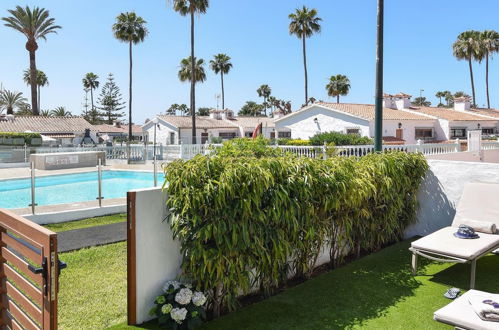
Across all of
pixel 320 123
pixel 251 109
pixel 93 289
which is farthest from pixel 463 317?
pixel 251 109

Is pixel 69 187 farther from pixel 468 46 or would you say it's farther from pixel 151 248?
pixel 468 46

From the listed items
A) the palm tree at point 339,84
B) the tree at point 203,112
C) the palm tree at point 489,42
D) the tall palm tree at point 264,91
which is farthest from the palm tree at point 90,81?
the palm tree at point 489,42

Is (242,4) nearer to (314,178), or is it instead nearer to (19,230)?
(314,178)

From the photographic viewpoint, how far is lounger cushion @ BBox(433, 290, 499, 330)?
321 centimetres

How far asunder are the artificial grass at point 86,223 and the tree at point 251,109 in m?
67.6

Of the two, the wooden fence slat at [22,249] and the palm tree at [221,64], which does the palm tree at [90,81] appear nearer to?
the palm tree at [221,64]

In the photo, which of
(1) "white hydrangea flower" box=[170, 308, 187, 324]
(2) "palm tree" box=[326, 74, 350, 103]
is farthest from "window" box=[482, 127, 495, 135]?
(1) "white hydrangea flower" box=[170, 308, 187, 324]

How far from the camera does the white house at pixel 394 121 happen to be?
27.1 m

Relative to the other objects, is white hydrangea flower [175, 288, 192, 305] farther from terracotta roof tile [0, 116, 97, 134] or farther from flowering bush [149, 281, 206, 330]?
terracotta roof tile [0, 116, 97, 134]

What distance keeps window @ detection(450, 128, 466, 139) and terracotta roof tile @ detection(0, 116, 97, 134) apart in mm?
35633

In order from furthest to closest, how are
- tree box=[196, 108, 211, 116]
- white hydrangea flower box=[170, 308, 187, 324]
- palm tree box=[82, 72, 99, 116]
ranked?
tree box=[196, 108, 211, 116], palm tree box=[82, 72, 99, 116], white hydrangea flower box=[170, 308, 187, 324]

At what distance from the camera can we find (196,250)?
13.0ft

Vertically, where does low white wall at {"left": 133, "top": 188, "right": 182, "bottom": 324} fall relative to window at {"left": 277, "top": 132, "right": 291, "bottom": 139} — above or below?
below

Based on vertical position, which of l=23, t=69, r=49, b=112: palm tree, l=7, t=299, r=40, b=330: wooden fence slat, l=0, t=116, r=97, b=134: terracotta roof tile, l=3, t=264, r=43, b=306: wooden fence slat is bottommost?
l=7, t=299, r=40, b=330: wooden fence slat
